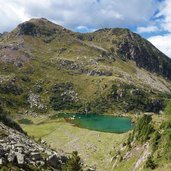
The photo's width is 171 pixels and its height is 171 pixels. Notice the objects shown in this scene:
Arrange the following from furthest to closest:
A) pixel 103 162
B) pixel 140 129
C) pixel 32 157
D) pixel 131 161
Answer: pixel 103 162
pixel 140 129
pixel 131 161
pixel 32 157

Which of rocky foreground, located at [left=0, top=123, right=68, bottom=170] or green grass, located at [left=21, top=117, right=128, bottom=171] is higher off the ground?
rocky foreground, located at [left=0, top=123, right=68, bottom=170]

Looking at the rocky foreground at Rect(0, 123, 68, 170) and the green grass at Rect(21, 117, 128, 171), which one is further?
the green grass at Rect(21, 117, 128, 171)

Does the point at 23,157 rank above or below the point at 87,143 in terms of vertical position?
above

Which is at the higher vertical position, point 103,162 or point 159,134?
point 159,134

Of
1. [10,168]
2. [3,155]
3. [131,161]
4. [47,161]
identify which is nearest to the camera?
[10,168]

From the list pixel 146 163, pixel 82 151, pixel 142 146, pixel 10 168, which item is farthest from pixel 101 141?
pixel 10 168

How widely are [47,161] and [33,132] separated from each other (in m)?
126

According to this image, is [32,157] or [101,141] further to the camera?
[101,141]

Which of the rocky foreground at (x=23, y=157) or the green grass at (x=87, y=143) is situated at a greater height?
the rocky foreground at (x=23, y=157)

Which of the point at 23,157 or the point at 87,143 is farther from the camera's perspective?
the point at 87,143

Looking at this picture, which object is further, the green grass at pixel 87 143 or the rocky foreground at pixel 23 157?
Result: the green grass at pixel 87 143

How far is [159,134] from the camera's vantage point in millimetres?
71875

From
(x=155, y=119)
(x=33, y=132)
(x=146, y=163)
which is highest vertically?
(x=155, y=119)

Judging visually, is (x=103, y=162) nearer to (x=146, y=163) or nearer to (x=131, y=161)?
(x=131, y=161)
